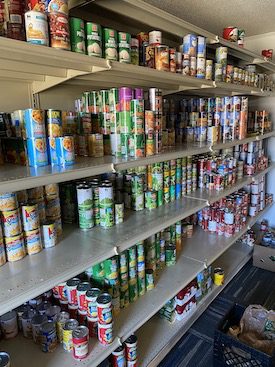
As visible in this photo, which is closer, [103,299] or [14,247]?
[14,247]

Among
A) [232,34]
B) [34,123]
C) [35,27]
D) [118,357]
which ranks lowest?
[118,357]

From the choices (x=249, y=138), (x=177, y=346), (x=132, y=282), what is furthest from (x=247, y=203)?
(x=132, y=282)

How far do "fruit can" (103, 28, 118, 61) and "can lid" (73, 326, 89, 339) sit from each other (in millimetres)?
1213

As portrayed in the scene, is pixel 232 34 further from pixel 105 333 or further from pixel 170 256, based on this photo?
pixel 105 333

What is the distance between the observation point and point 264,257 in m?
2.86

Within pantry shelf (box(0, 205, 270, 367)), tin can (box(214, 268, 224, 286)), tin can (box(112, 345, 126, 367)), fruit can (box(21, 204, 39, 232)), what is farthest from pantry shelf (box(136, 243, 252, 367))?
fruit can (box(21, 204, 39, 232))

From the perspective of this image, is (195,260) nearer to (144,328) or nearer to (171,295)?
(171,295)

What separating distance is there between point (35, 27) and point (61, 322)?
1.27 meters

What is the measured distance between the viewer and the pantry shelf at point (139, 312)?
4.23 ft

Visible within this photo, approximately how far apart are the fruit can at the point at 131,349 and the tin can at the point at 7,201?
101 cm

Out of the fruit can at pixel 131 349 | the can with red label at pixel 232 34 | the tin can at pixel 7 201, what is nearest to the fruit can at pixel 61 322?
the fruit can at pixel 131 349

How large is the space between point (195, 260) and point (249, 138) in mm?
1136

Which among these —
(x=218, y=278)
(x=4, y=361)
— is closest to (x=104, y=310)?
(x=4, y=361)

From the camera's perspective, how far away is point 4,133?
3.92 feet
